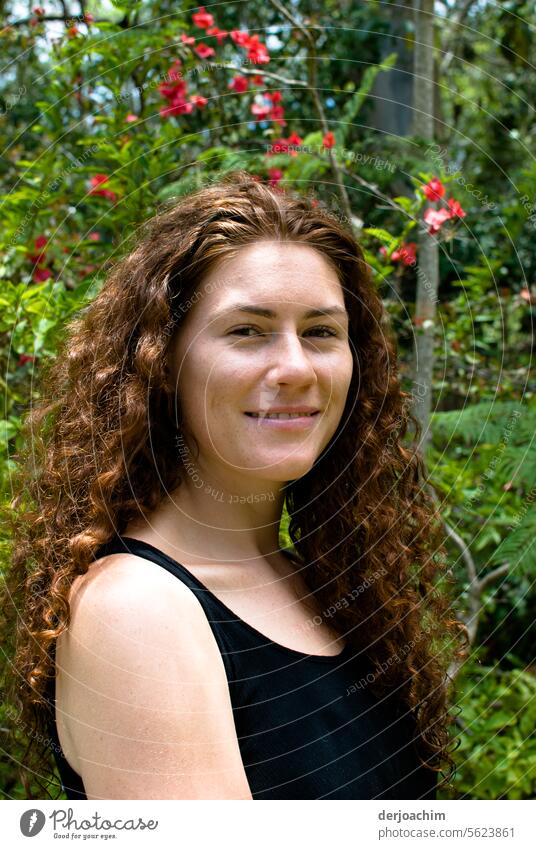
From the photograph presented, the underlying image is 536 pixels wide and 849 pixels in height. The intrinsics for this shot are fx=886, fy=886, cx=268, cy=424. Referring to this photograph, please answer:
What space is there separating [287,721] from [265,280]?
631mm

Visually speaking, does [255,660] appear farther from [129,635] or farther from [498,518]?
[498,518]

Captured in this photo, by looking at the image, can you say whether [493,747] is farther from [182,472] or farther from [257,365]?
[257,365]

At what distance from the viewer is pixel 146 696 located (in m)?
1.08

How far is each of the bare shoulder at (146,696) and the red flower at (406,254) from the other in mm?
1301

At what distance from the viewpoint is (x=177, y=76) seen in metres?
2.37

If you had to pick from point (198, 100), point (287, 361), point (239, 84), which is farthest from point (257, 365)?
point (239, 84)

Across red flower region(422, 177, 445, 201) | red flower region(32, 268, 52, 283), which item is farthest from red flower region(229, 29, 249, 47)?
red flower region(32, 268, 52, 283)

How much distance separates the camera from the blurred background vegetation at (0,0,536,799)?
2145 mm
